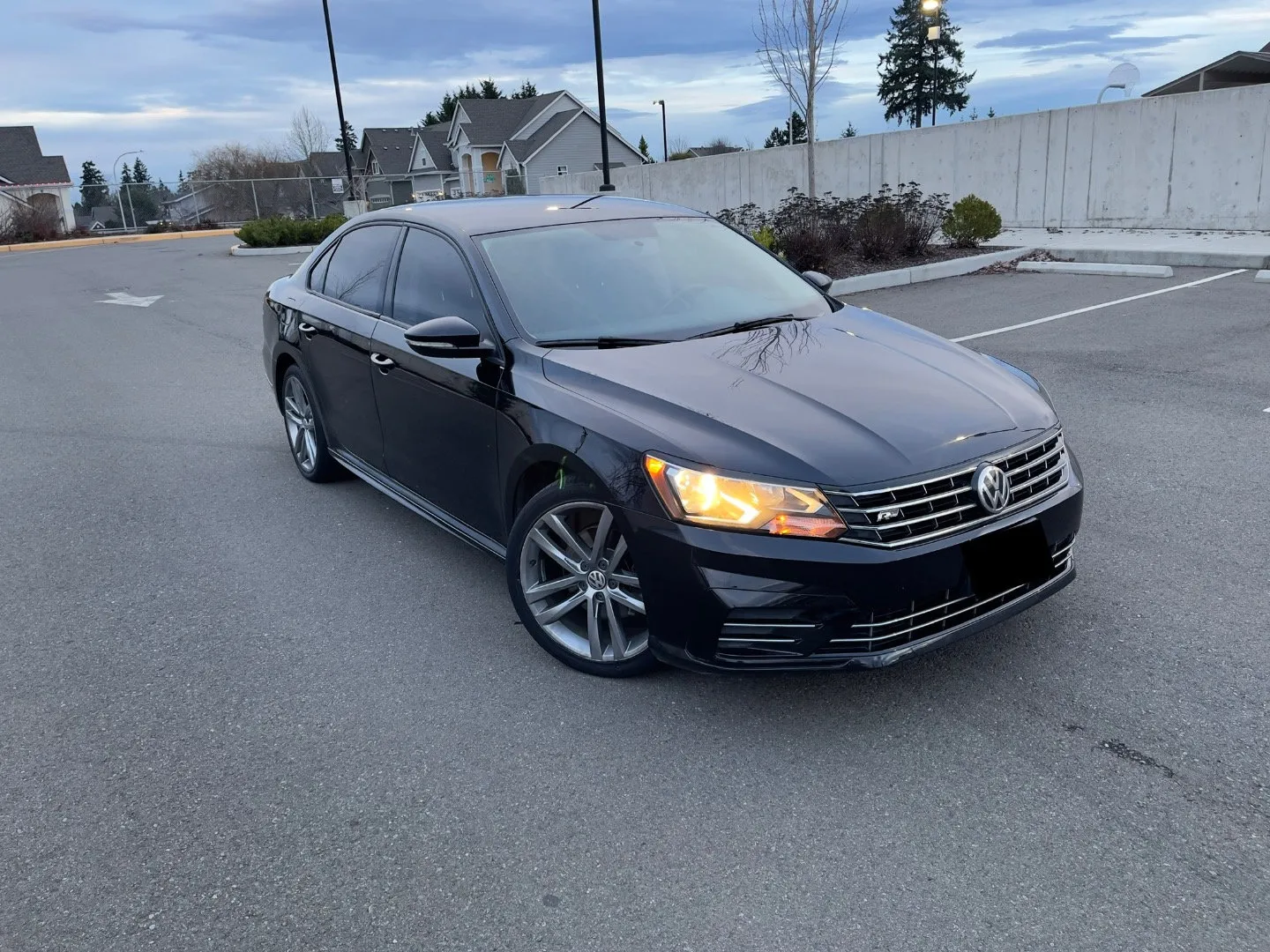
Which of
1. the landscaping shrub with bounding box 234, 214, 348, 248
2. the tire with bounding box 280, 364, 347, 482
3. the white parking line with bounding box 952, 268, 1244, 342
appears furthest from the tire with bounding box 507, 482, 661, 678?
the landscaping shrub with bounding box 234, 214, 348, 248

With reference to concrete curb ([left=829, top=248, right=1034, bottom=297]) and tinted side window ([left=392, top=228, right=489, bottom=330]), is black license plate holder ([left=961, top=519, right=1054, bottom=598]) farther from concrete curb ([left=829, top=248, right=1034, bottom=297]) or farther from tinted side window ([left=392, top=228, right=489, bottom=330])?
concrete curb ([left=829, top=248, right=1034, bottom=297])

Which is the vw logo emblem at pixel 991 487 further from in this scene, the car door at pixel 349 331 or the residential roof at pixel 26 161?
the residential roof at pixel 26 161

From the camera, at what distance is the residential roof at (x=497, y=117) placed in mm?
64562

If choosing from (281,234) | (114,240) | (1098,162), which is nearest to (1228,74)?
(1098,162)

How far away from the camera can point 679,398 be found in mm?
3447

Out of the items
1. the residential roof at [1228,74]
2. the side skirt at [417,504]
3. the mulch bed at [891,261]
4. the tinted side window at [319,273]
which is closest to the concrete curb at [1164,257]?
the mulch bed at [891,261]

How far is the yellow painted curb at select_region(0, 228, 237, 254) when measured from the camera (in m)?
35.6

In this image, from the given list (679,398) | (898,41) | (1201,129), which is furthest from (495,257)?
(898,41)

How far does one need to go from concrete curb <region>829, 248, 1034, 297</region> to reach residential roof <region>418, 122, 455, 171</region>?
59129 millimetres

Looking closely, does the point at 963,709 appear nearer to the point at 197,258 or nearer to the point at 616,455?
the point at 616,455

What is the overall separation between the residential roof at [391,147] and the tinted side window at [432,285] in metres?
72.2

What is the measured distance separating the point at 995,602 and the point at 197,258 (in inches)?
1071

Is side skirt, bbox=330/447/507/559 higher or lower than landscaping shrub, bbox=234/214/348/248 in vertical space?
lower

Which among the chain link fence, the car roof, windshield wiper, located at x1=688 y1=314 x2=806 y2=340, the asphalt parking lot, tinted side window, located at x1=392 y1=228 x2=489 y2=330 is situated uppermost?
the chain link fence
